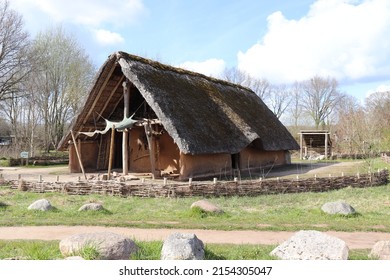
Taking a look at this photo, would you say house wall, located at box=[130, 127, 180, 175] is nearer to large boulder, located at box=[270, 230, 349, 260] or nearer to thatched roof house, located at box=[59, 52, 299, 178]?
thatched roof house, located at box=[59, 52, 299, 178]

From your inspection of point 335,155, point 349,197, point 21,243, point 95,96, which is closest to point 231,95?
point 95,96

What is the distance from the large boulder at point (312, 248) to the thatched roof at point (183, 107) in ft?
33.9

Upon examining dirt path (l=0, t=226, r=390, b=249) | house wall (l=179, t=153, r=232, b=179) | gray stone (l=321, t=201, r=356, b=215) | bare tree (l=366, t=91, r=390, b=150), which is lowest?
dirt path (l=0, t=226, r=390, b=249)

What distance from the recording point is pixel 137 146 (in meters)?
22.1

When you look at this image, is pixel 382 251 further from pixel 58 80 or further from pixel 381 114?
pixel 381 114

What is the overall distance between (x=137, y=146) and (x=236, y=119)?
5.64 meters

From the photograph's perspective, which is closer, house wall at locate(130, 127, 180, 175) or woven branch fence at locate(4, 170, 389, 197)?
woven branch fence at locate(4, 170, 389, 197)

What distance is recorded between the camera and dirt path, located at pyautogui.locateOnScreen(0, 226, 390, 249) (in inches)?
322

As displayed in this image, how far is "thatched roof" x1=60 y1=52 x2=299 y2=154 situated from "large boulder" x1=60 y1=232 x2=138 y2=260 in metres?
10.3

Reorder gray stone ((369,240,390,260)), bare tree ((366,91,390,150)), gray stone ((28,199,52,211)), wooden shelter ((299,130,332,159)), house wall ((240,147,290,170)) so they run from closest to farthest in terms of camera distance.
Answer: gray stone ((369,240,390,260)), gray stone ((28,199,52,211)), house wall ((240,147,290,170)), wooden shelter ((299,130,332,159)), bare tree ((366,91,390,150))

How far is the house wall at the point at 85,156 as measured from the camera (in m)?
22.5

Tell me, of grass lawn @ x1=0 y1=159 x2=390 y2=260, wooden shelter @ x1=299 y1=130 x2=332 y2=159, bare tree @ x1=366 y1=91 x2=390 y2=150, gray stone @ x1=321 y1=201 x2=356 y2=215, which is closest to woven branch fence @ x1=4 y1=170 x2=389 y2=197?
grass lawn @ x1=0 y1=159 x2=390 y2=260

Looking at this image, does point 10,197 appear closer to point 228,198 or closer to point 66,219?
point 66,219

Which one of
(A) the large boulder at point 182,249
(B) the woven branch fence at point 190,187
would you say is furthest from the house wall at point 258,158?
(A) the large boulder at point 182,249
